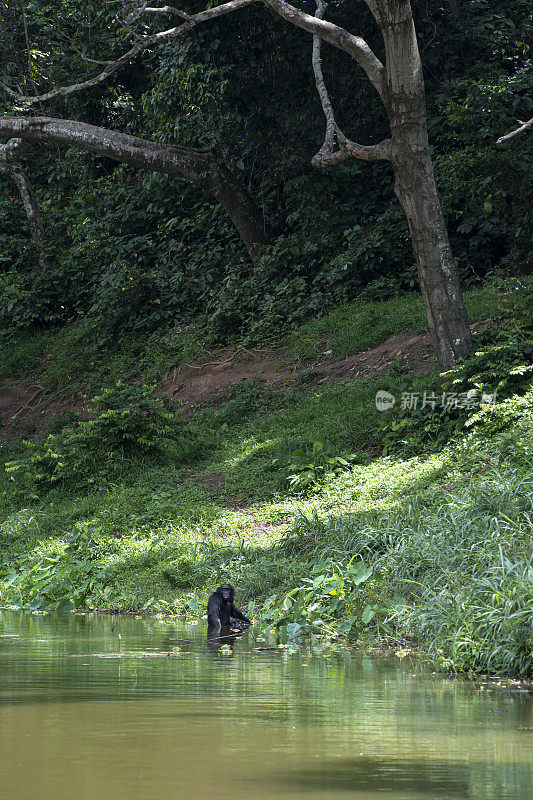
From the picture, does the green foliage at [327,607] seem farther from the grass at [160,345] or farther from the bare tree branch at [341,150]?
the grass at [160,345]

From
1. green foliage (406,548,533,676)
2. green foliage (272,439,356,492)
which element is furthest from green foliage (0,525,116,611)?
green foliage (406,548,533,676)

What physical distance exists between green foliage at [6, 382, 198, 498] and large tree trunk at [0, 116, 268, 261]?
5.89 meters

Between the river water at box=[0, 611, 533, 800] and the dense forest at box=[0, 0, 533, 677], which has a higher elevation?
the dense forest at box=[0, 0, 533, 677]

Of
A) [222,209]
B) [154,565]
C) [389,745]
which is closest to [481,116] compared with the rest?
[222,209]

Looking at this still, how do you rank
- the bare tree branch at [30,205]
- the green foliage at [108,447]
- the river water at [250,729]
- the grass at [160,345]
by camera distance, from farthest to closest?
the bare tree branch at [30,205] < the grass at [160,345] < the green foliage at [108,447] < the river water at [250,729]

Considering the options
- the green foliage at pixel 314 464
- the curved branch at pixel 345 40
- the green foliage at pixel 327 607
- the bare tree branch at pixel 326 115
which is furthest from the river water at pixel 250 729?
the curved branch at pixel 345 40

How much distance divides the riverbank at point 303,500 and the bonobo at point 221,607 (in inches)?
15.3

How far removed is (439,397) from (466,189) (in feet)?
19.5

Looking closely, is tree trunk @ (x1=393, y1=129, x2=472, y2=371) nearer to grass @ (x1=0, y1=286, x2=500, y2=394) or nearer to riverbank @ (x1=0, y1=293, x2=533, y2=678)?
riverbank @ (x1=0, y1=293, x2=533, y2=678)

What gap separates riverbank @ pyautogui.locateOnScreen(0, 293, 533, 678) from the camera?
7.02 m

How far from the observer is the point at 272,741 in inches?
148

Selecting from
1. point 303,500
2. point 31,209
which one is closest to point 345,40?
point 303,500

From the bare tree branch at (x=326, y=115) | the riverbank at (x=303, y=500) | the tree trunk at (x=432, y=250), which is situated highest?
the bare tree branch at (x=326, y=115)

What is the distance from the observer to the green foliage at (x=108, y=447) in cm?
1352
